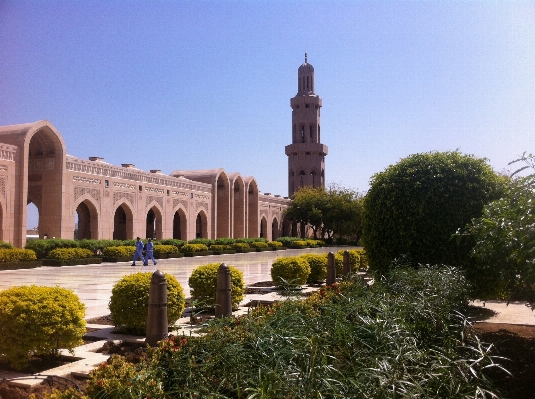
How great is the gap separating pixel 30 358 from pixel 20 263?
13.9 meters

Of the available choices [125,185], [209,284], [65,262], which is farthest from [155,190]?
[209,284]

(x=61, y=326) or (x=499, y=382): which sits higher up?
(x=61, y=326)

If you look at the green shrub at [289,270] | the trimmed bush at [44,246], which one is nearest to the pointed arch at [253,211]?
the trimmed bush at [44,246]

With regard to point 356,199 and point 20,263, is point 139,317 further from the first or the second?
point 356,199

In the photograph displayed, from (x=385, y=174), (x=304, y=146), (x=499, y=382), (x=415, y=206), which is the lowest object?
(x=499, y=382)

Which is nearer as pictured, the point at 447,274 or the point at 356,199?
the point at 447,274

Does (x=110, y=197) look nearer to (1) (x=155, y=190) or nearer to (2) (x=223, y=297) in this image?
(1) (x=155, y=190)

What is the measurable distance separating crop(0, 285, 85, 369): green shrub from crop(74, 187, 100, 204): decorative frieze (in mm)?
20367

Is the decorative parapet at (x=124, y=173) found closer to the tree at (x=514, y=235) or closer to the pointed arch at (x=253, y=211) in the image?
the pointed arch at (x=253, y=211)

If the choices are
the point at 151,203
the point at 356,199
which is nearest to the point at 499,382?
the point at 151,203

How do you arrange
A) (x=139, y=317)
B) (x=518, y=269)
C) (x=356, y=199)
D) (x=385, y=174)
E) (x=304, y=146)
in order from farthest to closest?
(x=304, y=146), (x=356, y=199), (x=385, y=174), (x=139, y=317), (x=518, y=269)

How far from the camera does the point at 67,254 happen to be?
1917 cm

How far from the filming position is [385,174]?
28.3ft

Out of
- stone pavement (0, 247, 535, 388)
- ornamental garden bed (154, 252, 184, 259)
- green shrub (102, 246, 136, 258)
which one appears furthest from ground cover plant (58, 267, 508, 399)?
ornamental garden bed (154, 252, 184, 259)
